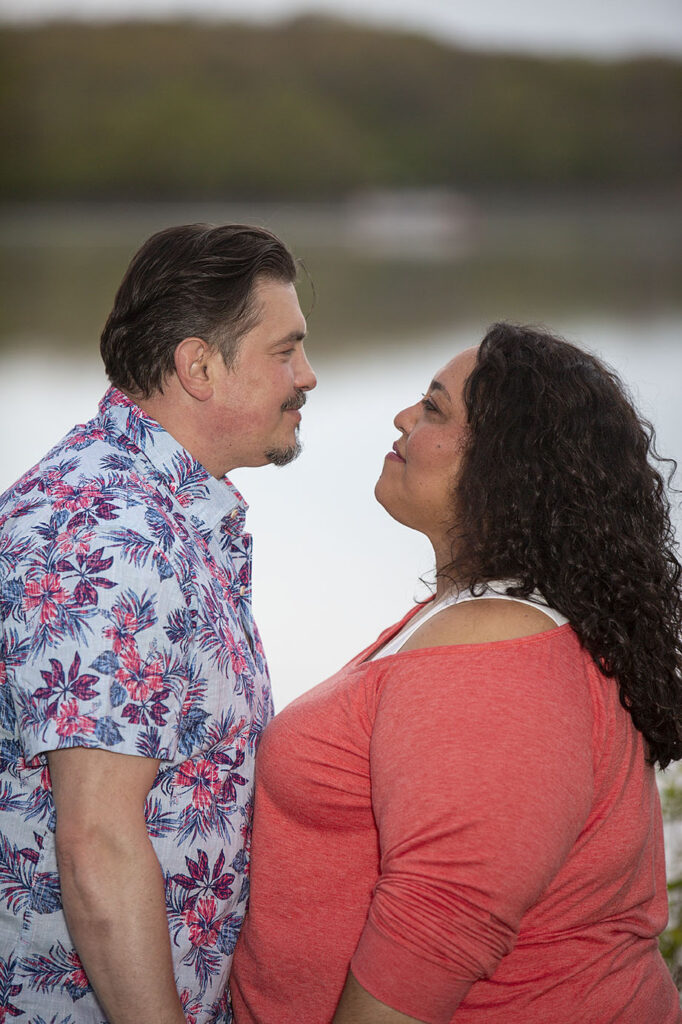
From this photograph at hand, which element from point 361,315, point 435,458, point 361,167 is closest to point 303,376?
point 435,458

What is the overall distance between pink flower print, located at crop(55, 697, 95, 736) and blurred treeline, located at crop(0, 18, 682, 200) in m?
4.00

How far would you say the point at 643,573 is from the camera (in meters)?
1.10

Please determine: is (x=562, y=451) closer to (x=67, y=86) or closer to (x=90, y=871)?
(x=90, y=871)

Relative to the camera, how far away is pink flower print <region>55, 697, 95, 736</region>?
97 centimetres

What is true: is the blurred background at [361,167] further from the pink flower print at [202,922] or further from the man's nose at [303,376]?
the pink flower print at [202,922]

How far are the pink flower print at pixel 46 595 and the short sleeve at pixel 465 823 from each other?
1.14ft

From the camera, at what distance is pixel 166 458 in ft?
4.02

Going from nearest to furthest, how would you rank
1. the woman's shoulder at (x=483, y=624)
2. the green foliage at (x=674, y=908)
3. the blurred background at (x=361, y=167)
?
the woman's shoulder at (x=483, y=624)
the green foliage at (x=674, y=908)
the blurred background at (x=361, y=167)

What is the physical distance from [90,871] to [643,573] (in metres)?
0.65

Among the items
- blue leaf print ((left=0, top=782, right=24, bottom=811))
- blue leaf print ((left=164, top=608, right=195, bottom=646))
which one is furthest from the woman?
blue leaf print ((left=0, top=782, right=24, bottom=811))

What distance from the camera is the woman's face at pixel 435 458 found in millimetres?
1187

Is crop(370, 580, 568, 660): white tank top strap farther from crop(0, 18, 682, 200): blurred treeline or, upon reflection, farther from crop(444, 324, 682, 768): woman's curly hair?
crop(0, 18, 682, 200): blurred treeline

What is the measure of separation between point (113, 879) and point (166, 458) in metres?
0.49

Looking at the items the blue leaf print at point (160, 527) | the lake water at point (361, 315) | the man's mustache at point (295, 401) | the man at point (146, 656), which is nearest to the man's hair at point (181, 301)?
the man at point (146, 656)
